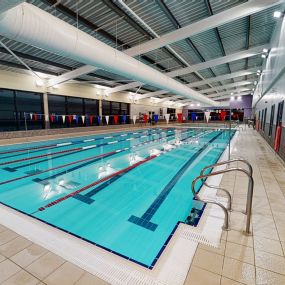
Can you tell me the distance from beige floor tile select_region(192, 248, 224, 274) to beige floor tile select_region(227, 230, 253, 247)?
283 mm

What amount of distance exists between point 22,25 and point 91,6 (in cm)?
197

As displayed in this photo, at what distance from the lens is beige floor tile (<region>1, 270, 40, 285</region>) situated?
48.2 inches

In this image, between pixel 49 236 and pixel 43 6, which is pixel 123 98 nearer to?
pixel 43 6

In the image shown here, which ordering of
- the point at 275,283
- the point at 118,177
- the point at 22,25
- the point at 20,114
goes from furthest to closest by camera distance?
the point at 20,114 < the point at 118,177 < the point at 22,25 < the point at 275,283

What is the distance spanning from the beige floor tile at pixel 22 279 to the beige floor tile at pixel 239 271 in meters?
1.35

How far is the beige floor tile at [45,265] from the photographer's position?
130cm

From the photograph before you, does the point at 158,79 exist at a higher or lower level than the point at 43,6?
lower

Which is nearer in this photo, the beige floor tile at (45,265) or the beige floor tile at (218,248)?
the beige floor tile at (45,265)

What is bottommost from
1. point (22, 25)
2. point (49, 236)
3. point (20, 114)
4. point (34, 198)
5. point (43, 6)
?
point (34, 198)

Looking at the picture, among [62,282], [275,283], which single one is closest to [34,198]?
[62,282]

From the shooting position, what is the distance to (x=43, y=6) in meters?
4.10

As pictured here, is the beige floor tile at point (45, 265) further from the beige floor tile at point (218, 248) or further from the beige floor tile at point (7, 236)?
the beige floor tile at point (218, 248)

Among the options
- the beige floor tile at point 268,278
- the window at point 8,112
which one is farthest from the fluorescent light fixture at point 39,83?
the beige floor tile at point 268,278

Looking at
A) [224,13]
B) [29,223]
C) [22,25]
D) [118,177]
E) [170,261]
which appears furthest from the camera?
[224,13]
